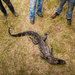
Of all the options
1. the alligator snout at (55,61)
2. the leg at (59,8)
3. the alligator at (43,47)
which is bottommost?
the alligator snout at (55,61)

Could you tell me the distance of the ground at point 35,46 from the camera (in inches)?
132

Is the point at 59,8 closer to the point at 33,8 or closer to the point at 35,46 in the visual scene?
the point at 33,8

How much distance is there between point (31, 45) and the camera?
3.89 metres

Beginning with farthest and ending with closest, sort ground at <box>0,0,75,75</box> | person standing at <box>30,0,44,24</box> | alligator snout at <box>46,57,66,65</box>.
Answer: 1. person standing at <box>30,0,44,24</box>
2. ground at <box>0,0,75,75</box>
3. alligator snout at <box>46,57,66,65</box>

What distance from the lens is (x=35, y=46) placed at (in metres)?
3.86

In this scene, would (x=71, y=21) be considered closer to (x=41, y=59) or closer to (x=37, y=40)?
(x=37, y=40)

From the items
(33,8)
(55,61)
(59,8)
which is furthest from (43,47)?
(59,8)

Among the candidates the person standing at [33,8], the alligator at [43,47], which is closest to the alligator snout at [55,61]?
the alligator at [43,47]

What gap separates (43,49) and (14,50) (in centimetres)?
116

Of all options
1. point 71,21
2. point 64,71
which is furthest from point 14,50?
point 71,21

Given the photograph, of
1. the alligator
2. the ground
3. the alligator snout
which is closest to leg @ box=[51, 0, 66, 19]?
the ground

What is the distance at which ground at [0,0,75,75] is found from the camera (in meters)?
3.35

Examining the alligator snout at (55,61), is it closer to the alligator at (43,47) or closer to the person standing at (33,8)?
the alligator at (43,47)

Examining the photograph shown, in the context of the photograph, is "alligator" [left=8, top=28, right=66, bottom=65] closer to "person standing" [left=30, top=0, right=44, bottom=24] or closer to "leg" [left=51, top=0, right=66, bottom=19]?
"person standing" [left=30, top=0, right=44, bottom=24]
